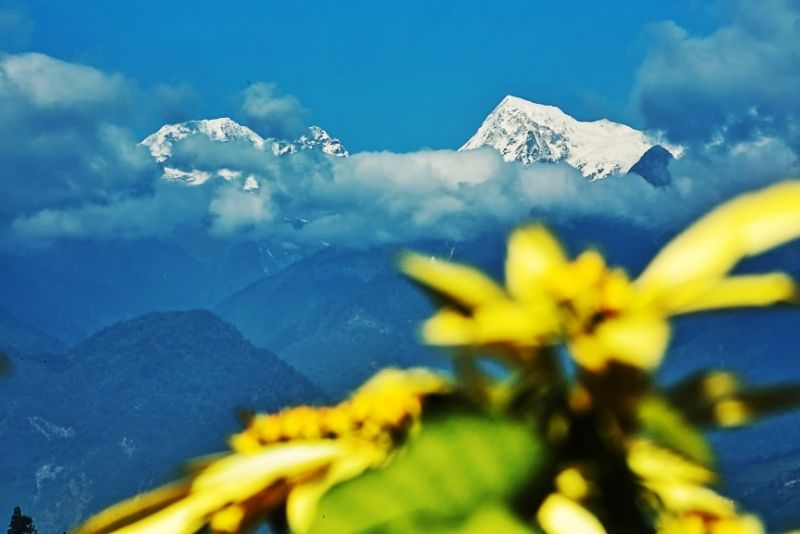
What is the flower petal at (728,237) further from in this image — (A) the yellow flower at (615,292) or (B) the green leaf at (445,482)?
(B) the green leaf at (445,482)

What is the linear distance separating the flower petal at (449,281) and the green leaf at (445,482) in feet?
0.26

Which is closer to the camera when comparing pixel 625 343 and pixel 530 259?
pixel 625 343

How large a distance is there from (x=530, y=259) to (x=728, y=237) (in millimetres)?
121

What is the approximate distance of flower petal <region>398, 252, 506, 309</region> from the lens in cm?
65

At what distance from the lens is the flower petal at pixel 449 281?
0.65 m

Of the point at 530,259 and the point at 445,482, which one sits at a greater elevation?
the point at 530,259

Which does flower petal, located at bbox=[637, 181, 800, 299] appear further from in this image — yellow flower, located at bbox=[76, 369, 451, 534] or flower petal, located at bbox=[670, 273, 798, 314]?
yellow flower, located at bbox=[76, 369, 451, 534]

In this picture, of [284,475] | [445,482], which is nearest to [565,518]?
[445,482]

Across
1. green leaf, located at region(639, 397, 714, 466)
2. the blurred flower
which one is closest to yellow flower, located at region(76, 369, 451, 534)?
the blurred flower

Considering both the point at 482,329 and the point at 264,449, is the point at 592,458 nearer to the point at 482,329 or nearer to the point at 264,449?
the point at 482,329

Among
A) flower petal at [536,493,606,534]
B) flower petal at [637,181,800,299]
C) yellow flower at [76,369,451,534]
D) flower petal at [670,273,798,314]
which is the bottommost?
flower petal at [536,493,606,534]

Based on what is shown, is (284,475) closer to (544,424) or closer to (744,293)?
(544,424)

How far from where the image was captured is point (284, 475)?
2.09ft

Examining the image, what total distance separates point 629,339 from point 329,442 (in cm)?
20
